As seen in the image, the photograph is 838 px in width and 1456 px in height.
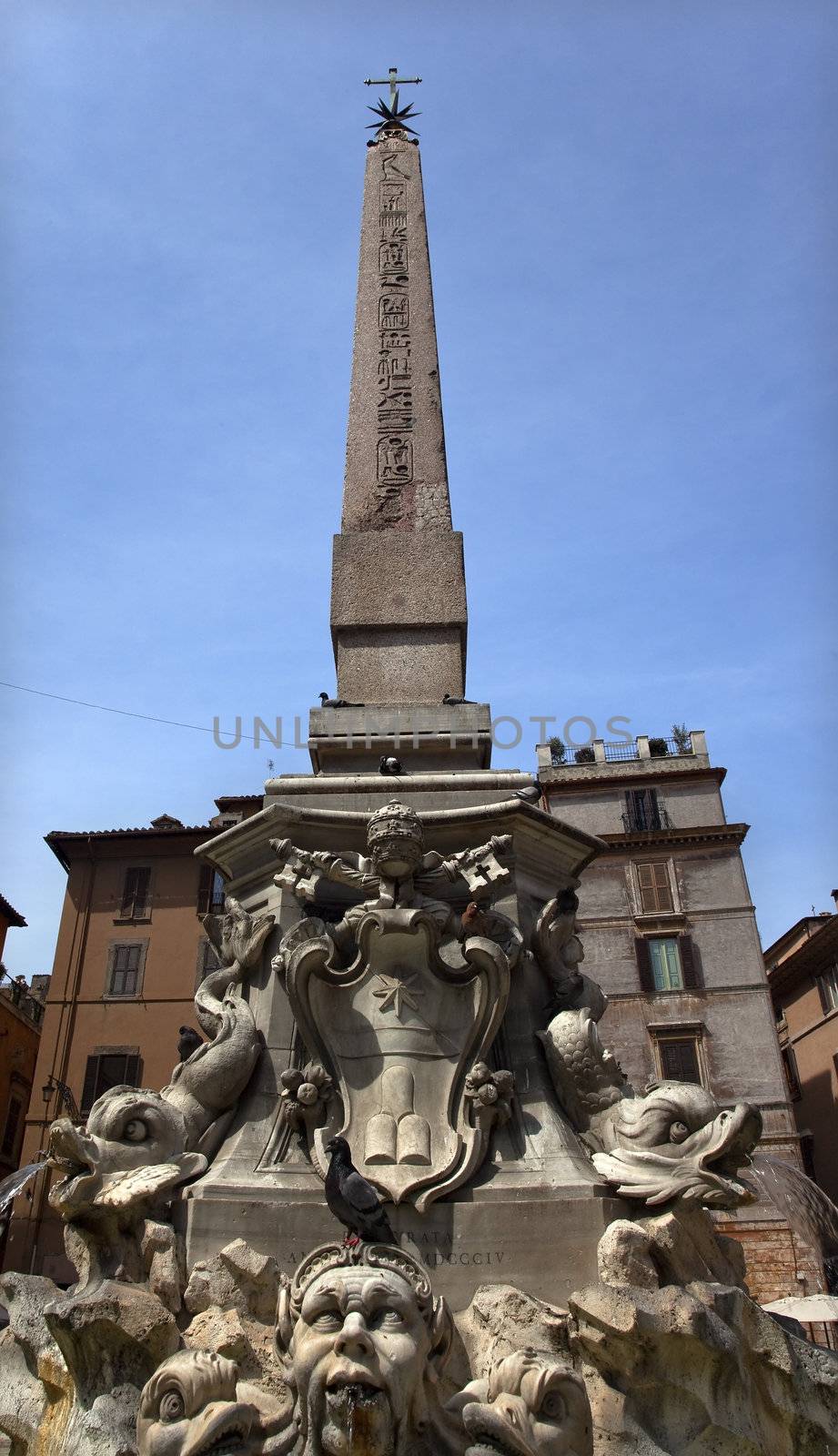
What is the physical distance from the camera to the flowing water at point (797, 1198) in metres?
10.2

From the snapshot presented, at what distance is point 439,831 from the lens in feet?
17.4

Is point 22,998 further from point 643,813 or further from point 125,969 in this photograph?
point 643,813

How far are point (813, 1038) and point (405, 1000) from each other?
74.0ft

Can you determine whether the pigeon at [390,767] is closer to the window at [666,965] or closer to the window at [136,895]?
the window at [666,965]

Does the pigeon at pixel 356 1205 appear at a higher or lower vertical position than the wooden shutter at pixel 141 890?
lower

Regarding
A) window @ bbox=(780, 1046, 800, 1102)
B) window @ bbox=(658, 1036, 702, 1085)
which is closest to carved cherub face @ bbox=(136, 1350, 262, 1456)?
window @ bbox=(658, 1036, 702, 1085)

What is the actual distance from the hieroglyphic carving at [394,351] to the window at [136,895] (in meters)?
16.8

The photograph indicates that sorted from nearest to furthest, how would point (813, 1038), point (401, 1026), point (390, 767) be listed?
point (401, 1026) → point (390, 767) → point (813, 1038)

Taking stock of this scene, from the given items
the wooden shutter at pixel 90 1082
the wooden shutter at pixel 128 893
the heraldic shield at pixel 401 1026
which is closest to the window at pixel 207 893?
the wooden shutter at pixel 128 893

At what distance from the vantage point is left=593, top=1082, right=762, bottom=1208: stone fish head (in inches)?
163

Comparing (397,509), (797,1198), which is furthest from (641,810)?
(397,509)

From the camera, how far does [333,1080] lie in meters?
4.62

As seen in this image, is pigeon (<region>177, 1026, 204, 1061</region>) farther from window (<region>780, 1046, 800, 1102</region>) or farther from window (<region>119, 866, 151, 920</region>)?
window (<region>780, 1046, 800, 1102</region>)

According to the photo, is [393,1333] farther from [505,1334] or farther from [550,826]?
[550,826]
